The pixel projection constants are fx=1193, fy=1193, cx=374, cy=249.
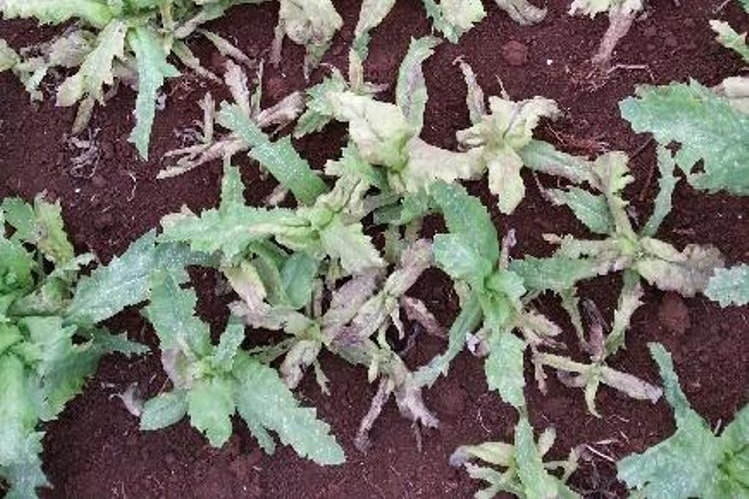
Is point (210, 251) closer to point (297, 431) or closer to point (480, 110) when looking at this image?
point (297, 431)

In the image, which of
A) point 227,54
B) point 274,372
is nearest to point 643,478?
point 274,372

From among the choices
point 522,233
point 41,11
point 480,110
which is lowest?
point 522,233

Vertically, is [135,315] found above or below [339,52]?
below

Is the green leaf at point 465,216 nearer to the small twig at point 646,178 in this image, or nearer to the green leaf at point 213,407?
the small twig at point 646,178

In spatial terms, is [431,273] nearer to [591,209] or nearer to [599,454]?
[591,209]

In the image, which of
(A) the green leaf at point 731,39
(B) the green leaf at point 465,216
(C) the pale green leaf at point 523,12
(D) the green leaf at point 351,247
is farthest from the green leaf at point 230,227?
(A) the green leaf at point 731,39

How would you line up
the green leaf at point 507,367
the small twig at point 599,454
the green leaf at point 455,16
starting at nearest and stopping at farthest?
the green leaf at point 507,367
the small twig at point 599,454
the green leaf at point 455,16
